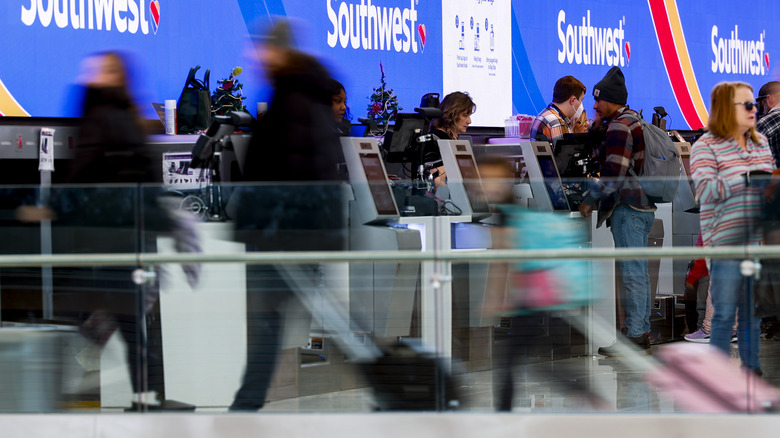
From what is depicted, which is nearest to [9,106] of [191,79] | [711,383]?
[191,79]

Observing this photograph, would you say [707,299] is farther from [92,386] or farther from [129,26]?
[129,26]

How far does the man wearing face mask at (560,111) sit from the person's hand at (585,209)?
284cm

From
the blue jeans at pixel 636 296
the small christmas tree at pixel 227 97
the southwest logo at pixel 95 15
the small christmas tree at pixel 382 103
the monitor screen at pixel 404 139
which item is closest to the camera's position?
the blue jeans at pixel 636 296

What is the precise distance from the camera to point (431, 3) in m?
10.7

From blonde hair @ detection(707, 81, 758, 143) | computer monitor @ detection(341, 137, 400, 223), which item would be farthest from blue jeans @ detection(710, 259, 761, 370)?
computer monitor @ detection(341, 137, 400, 223)

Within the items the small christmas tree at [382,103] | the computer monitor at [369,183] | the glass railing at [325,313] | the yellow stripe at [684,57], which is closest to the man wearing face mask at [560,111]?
the computer monitor at [369,183]

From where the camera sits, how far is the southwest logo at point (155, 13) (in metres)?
8.11

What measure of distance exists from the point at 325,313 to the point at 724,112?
181 centimetres

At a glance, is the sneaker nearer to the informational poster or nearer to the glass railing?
Answer: the glass railing

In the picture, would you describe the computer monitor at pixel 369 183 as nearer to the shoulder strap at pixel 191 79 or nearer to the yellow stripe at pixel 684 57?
the shoulder strap at pixel 191 79

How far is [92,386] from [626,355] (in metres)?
1.87

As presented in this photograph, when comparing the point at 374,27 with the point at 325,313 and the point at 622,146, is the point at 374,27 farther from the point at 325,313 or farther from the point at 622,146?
the point at 325,313

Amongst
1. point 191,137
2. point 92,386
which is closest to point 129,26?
point 191,137

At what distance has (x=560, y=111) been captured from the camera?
7305 millimetres
